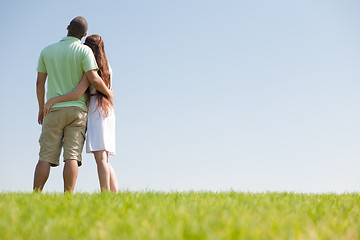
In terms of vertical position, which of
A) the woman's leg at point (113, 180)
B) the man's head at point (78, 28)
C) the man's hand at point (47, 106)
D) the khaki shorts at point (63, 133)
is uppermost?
the man's head at point (78, 28)

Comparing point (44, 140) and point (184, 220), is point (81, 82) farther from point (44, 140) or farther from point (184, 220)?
point (184, 220)

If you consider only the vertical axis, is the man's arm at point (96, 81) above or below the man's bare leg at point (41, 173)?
above

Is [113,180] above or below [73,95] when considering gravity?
below

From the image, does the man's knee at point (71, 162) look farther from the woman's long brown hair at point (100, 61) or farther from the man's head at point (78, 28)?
the man's head at point (78, 28)

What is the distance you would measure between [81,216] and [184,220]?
97cm

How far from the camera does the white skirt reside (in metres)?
5.53

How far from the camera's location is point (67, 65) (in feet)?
18.3

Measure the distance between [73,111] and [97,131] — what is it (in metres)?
0.45

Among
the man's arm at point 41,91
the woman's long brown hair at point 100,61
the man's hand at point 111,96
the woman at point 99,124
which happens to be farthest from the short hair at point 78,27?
the man's hand at point 111,96

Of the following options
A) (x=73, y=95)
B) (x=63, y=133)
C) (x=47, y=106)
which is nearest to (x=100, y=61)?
(x=73, y=95)

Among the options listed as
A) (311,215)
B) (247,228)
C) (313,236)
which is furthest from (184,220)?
(311,215)

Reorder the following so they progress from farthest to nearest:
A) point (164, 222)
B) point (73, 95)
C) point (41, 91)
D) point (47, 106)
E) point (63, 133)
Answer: point (41, 91), point (63, 133), point (47, 106), point (73, 95), point (164, 222)

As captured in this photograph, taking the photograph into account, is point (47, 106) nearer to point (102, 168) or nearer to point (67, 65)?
point (67, 65)

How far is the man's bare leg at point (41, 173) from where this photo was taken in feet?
18.2
